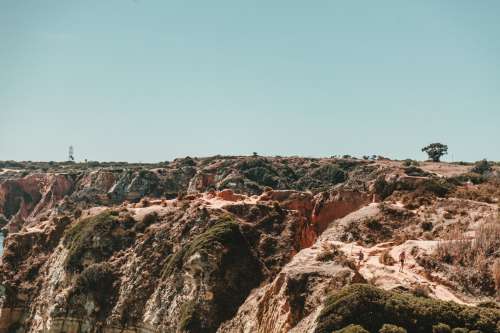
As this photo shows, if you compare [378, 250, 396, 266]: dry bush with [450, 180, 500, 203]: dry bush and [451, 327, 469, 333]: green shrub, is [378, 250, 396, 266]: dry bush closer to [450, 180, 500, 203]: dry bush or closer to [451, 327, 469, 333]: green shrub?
[451, 327, 469, 333]: green shrub

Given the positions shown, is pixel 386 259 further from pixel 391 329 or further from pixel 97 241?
pixel 97 241

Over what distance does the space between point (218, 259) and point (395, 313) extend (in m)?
18.0

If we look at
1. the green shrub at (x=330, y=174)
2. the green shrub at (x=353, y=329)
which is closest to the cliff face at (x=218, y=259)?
the green shrub at (x=353, y=329)

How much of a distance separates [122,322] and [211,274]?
7.87m

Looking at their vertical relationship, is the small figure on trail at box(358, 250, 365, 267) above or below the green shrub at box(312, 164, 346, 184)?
below

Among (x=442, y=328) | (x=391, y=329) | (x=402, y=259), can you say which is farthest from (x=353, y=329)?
(x=402, y=259)

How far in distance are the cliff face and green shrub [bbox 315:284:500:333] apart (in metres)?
1.36

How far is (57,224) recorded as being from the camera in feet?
178

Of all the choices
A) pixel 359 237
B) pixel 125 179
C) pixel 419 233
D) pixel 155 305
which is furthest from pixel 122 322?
pixel 125 179

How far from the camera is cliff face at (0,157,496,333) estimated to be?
24516 mm

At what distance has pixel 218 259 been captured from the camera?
35.5 m

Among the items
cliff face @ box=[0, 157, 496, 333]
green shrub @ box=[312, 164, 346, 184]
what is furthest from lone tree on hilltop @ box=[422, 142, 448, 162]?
cliff face @ box=[0, 157, 496, 333]

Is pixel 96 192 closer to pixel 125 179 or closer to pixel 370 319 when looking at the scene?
pixel 125 179

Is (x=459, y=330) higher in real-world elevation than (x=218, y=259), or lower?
higher
